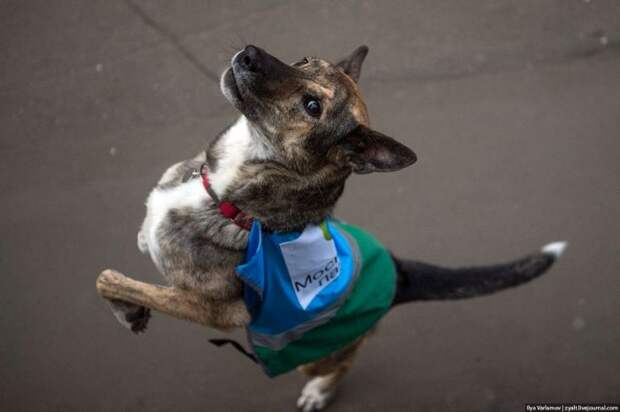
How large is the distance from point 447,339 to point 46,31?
435 centimetres

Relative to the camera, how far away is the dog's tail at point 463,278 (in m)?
3.21

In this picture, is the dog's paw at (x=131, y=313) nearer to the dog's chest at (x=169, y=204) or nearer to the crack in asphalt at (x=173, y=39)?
the dog's chest at (x=169, y=204)

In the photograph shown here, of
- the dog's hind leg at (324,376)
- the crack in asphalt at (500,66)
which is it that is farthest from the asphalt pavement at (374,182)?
the dog's hind leg at (324,376)

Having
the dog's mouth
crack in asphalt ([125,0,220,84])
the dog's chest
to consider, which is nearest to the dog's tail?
the dog's chest

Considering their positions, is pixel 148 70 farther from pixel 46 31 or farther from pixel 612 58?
pixel 612 58

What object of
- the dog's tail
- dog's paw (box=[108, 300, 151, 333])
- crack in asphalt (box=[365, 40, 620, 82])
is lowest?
the dog's tail

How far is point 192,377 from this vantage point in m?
4.01

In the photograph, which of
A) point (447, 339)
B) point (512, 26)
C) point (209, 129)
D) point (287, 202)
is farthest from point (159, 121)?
point (512, 26)

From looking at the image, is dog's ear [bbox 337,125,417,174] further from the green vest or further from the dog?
the green vest

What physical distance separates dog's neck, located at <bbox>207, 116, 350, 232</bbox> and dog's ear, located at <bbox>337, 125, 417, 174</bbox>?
0.11 m

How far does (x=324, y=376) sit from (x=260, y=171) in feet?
5.47

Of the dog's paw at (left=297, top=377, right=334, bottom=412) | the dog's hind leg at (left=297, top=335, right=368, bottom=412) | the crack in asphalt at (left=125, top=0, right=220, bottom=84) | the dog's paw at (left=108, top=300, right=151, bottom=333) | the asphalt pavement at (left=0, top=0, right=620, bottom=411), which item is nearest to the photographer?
the dog's paw at (left=108, top=300, right=151, bottom=333)

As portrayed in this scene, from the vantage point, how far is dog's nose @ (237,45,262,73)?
2611mm

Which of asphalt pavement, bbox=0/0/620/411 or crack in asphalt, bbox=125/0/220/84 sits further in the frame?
crack in asphalt, bbox=125/0/220/84
